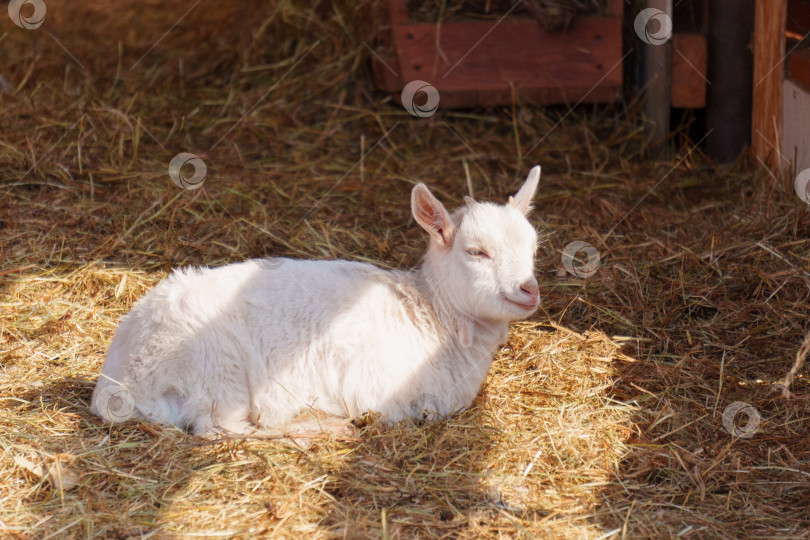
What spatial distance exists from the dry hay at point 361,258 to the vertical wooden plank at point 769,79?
30 centimetres

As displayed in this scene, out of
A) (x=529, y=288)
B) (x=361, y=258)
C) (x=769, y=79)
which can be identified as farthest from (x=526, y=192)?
(x=769, y=79)

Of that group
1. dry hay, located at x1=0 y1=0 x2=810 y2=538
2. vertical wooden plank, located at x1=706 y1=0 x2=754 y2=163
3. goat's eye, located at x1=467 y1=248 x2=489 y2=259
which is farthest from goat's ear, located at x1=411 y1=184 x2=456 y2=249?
vertical wooden plank, located at x1=706 y1=0 x2=754 y2=163

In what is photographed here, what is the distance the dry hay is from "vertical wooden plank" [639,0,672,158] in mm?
146

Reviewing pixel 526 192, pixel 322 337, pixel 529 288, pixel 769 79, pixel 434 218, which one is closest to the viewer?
pixel 529 288

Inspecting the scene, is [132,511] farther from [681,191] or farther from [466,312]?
[681,191]

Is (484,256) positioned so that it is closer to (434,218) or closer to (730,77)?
(434,218)

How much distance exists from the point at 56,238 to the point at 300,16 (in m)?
2.94

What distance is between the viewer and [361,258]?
4.98 m

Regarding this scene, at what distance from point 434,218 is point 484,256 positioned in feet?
0.93

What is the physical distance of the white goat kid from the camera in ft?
11.6

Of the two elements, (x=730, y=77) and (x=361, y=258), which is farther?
(x=730, y=77)

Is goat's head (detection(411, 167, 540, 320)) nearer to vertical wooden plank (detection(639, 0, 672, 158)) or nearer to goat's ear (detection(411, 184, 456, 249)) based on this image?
goat's ear (detection(411, 184, 456, 249))

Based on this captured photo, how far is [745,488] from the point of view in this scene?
10.6ft

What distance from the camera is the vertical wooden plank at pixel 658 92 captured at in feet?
20.0
